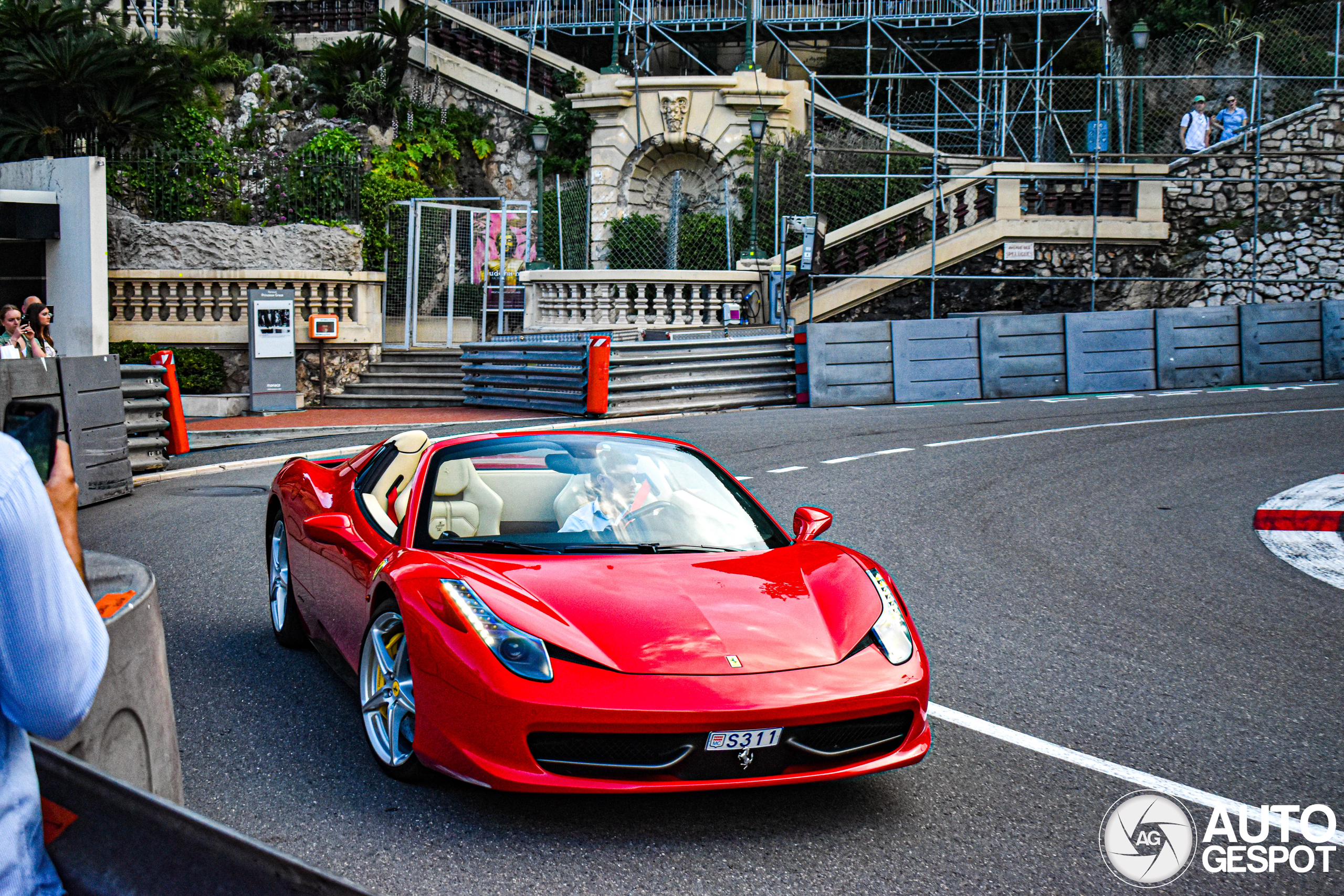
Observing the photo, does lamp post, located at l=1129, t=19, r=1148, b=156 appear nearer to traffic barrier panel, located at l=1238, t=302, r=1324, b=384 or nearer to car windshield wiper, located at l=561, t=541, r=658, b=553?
traffic barrier panel, located at l=1238, t=302, r=1324, b=384

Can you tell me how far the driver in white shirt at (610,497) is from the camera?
16.6 ft

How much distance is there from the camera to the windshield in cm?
491

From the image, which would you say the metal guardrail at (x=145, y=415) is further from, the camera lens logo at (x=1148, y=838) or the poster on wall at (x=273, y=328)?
the camera lens logo at (x=1148, y=838)

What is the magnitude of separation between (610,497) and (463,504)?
59 cm

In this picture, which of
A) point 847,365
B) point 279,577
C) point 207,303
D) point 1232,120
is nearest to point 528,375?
point 847,365

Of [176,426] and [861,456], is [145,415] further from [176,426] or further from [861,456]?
[861,456]

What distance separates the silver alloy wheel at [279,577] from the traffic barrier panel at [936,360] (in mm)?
13355

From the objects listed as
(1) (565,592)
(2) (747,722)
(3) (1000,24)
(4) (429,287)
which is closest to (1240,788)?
(2) (747,722)

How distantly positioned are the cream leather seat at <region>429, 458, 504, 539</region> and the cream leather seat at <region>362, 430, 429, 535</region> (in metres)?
0.15

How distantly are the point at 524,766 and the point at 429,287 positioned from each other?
21807mm

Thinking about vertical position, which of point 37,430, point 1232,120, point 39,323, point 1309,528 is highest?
point 1232,120

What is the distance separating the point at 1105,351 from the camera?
19484 millimetres

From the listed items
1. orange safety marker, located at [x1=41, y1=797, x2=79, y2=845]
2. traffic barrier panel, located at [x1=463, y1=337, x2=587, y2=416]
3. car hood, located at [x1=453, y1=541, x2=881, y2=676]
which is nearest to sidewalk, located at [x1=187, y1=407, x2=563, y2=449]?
traffic barrier panel, located at [x1=463, y1=337, x2=587, y2=416]

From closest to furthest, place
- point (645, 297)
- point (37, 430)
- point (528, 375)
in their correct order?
point (37, 430), point (528, 375), point (645, 297)
